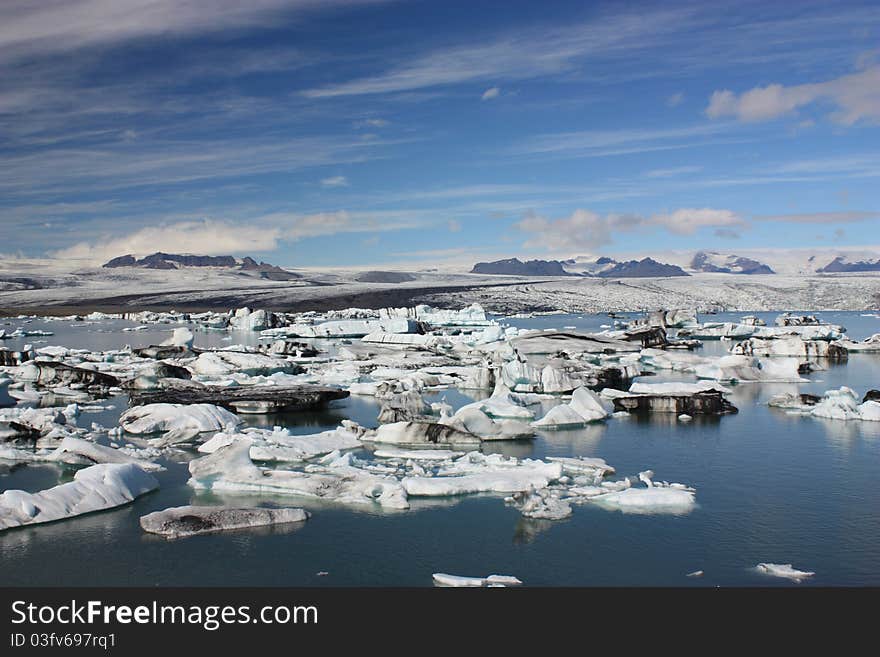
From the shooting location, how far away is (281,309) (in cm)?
5675

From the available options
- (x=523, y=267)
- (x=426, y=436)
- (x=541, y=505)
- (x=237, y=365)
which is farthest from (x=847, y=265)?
(x=541, y=505)

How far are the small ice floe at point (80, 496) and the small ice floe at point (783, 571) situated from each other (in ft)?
16.0

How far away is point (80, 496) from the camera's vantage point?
6.37m

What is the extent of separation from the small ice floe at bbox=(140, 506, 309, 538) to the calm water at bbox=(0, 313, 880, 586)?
0.11m

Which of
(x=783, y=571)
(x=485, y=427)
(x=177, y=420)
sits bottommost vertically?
(x=783, y=571)

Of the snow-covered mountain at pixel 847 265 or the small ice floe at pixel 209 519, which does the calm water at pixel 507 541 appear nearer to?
the small ice floe at pixel 209 519

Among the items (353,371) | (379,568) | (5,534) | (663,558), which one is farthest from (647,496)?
(353,371)

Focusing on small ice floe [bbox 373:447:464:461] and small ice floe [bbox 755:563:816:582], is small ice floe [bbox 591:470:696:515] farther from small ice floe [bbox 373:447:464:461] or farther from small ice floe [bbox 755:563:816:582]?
small ice floe [bbox 373:447:464:461]

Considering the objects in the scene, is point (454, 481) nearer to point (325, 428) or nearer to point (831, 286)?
point (325, 428)

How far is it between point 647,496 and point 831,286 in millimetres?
58821

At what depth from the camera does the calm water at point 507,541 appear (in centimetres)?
500

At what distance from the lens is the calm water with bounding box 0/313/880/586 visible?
5.00 meters

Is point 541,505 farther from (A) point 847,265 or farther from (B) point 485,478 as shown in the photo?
(A) point 847,265

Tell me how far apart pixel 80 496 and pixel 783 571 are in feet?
17.1
